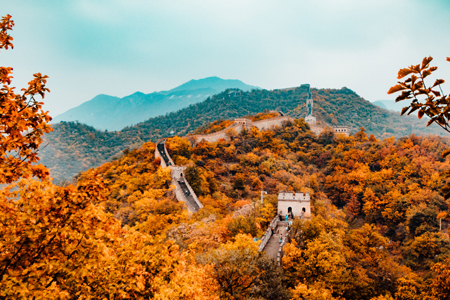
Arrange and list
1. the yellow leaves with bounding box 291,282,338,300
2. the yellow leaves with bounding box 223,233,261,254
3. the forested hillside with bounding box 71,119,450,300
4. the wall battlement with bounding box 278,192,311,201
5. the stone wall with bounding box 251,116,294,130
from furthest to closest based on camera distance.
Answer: the stone wall with bounding box 251,116,294,130, the wall battlement with bounding box 278,192,311,201, the forested hillside with bounding box 71,119,450,300, the yellow leaves with bounding box 223,233,261,254, the yellow leaves with bounding box 291,282,338,300

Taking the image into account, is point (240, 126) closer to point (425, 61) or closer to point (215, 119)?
point (425, 61)

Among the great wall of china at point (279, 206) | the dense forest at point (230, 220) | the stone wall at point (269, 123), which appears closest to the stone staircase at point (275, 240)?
the great wall of china at point (279, 206)

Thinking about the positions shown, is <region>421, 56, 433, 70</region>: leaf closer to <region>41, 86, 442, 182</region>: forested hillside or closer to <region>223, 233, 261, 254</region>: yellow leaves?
<region>223, 233, 261, 254</region>: yellow leaves

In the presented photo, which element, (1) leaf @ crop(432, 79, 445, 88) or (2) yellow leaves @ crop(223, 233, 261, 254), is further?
(2) yellow leaves @ crop(223, 233, 261, 254)

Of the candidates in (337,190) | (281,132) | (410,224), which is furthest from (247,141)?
(410,224)

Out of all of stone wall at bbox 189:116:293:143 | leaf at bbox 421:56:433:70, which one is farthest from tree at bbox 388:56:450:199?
stone wall at bbox 189:116:293:143

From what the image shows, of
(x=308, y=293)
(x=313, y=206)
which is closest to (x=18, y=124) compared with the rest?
(x=308, y=293)

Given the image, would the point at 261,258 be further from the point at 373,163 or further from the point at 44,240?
the point at 373,163
